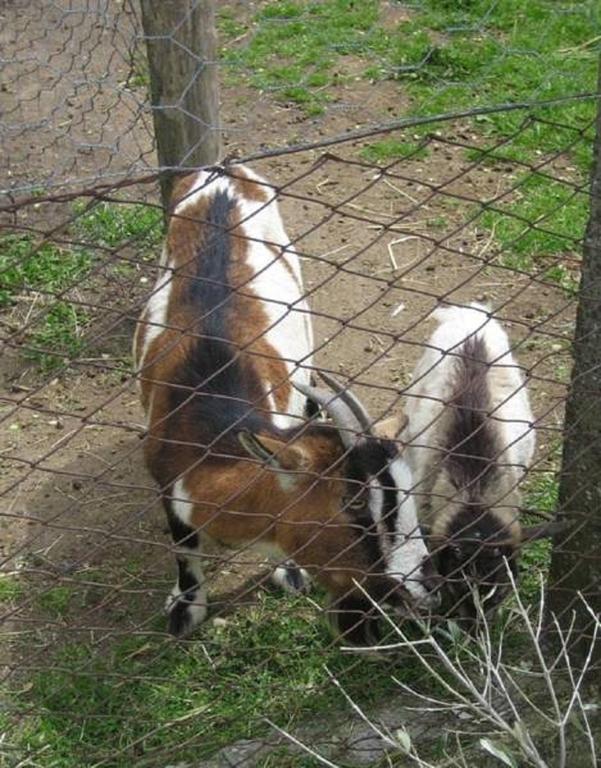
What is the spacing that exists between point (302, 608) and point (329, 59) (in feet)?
15.4

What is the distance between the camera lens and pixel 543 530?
4035 millimetres

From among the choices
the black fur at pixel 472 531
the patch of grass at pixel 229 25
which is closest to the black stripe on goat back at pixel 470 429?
the black fur at pixel 472 531

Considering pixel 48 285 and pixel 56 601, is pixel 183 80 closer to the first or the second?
pixel 48 285

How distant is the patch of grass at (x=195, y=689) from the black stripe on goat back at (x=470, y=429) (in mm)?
698

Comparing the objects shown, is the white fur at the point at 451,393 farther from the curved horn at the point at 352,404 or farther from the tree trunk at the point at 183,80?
the tree trunk at the point at 183,80

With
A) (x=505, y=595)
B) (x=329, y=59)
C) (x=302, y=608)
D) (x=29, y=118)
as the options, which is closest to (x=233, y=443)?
(x=302, y=608)

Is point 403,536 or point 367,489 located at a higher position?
point 367,489

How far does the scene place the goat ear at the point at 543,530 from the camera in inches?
151

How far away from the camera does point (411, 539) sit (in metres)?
3.73

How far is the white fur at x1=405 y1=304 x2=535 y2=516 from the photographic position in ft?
15.3

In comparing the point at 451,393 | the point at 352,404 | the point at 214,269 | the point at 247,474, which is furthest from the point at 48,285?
the point at 352,404

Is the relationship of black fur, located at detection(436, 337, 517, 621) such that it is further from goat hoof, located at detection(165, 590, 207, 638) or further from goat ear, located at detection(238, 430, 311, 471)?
goat hoof, located at detection(165, 590, 207, 638)

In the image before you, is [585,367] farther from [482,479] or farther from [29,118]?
[29,118]

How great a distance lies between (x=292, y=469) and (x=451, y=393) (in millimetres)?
1047
